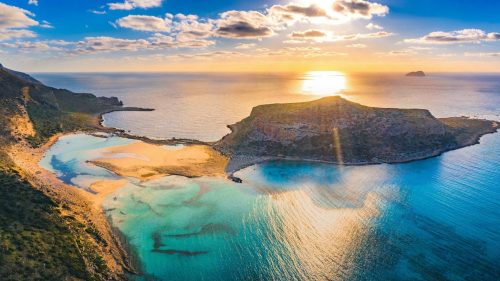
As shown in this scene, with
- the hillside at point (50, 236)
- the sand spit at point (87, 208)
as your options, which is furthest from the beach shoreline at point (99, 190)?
the hillside at point (50, 236)

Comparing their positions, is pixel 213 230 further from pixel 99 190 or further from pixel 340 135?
pixel 340 135

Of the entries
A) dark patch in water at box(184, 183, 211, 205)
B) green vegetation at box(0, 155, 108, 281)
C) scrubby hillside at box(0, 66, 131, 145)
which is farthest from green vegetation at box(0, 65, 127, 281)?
scrubby hillside at box(0, 66, 131, 145)

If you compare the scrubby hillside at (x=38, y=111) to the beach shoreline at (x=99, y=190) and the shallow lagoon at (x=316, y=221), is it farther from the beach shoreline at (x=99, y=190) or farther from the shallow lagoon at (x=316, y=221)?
the shallow lagoon at (x=316, y=221)

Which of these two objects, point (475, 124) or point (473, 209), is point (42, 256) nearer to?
point (473, 209)

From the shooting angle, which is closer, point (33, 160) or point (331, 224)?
point (331, 224)

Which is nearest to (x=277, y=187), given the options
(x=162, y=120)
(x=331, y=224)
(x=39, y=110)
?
(x=331, y=224)

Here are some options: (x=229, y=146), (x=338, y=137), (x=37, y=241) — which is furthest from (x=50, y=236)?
(x=338, y=137)
